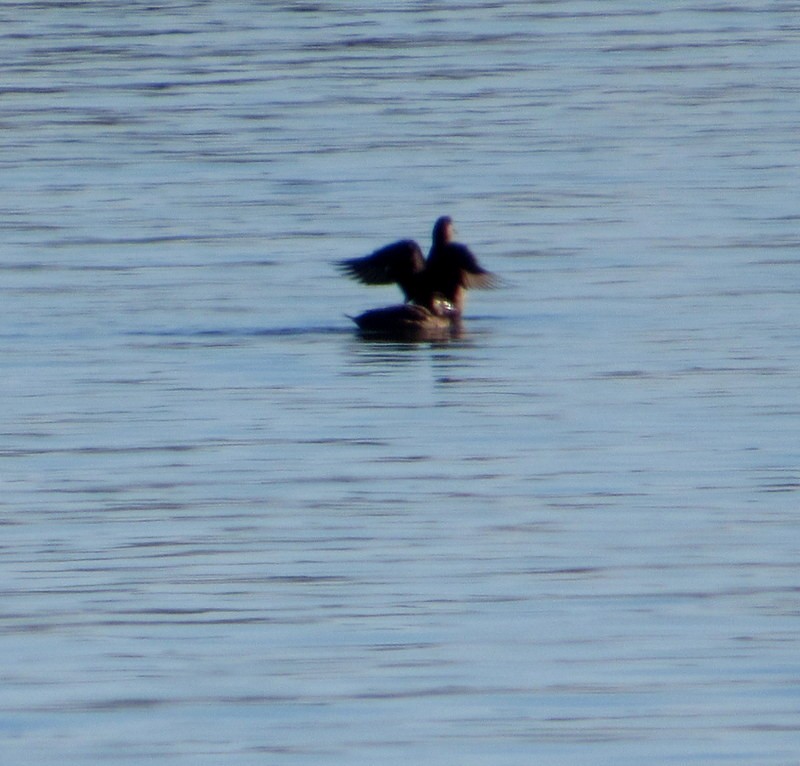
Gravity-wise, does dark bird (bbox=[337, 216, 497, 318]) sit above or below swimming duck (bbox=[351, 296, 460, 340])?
above

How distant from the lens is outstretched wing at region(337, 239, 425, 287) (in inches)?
642

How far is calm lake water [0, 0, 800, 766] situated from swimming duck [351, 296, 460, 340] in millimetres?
266

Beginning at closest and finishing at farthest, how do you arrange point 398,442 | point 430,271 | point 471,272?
point 398,442
point 471,272
point 430,271

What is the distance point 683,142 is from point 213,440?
13.6 m

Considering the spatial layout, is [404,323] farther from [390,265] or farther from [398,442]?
[398,442]

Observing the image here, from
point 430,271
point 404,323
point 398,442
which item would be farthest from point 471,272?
point 398,442

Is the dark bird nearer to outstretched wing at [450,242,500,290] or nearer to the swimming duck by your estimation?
outstretched wing at [450,242,500,290]

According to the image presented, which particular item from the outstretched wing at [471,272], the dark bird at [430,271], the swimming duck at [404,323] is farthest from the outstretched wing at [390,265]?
the swimming duck at [404,323]

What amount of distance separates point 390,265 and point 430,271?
0.86 feet

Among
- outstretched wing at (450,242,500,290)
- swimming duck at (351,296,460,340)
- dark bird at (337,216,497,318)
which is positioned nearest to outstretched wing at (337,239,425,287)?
dark bird at (337,216,497,318)

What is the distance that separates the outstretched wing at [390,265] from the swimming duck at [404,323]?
549mm

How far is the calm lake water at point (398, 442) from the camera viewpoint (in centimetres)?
752

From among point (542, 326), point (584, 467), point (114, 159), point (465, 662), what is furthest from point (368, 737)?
point (114, 159)

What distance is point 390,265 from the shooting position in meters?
16.3
